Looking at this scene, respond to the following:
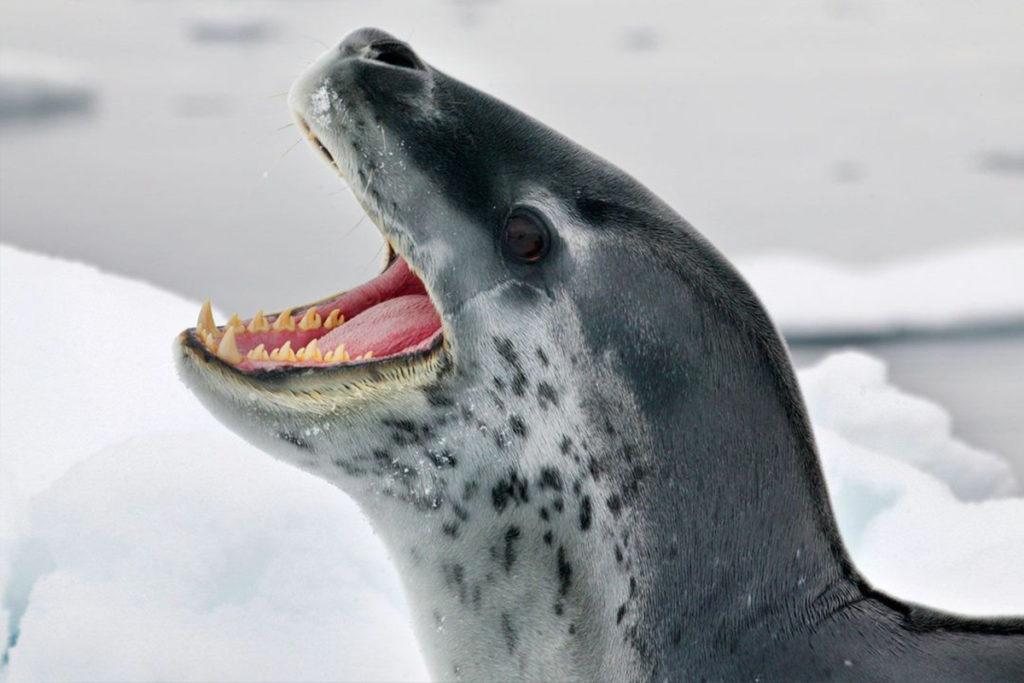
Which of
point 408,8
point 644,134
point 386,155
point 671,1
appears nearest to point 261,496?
point 386,155

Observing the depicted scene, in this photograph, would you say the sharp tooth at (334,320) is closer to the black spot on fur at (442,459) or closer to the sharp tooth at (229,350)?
the sharp tooth at (229,350)

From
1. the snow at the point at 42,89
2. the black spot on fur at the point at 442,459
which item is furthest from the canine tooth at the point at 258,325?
the snow at the point at 42,89

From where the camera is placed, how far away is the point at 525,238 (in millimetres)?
1386

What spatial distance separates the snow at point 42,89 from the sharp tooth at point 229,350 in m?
3.06

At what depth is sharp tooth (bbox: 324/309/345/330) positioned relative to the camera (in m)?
1.56

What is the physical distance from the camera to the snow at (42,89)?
4.23 m

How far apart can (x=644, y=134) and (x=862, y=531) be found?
1.97m

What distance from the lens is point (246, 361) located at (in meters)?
1.47

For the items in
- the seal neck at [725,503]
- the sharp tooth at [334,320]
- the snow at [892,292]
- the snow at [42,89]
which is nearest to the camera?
the seal neck at [725,503]

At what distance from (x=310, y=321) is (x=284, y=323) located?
3cm

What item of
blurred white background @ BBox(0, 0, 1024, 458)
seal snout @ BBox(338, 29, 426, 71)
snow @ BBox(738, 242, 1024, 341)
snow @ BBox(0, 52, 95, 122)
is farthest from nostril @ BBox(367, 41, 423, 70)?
snow @ BBox(0, 52, 95, 122)

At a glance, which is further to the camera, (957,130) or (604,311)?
(957,130)

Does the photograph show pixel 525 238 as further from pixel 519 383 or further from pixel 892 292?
pixel 892 292

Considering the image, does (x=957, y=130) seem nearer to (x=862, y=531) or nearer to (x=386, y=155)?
(x=862, y=531)
